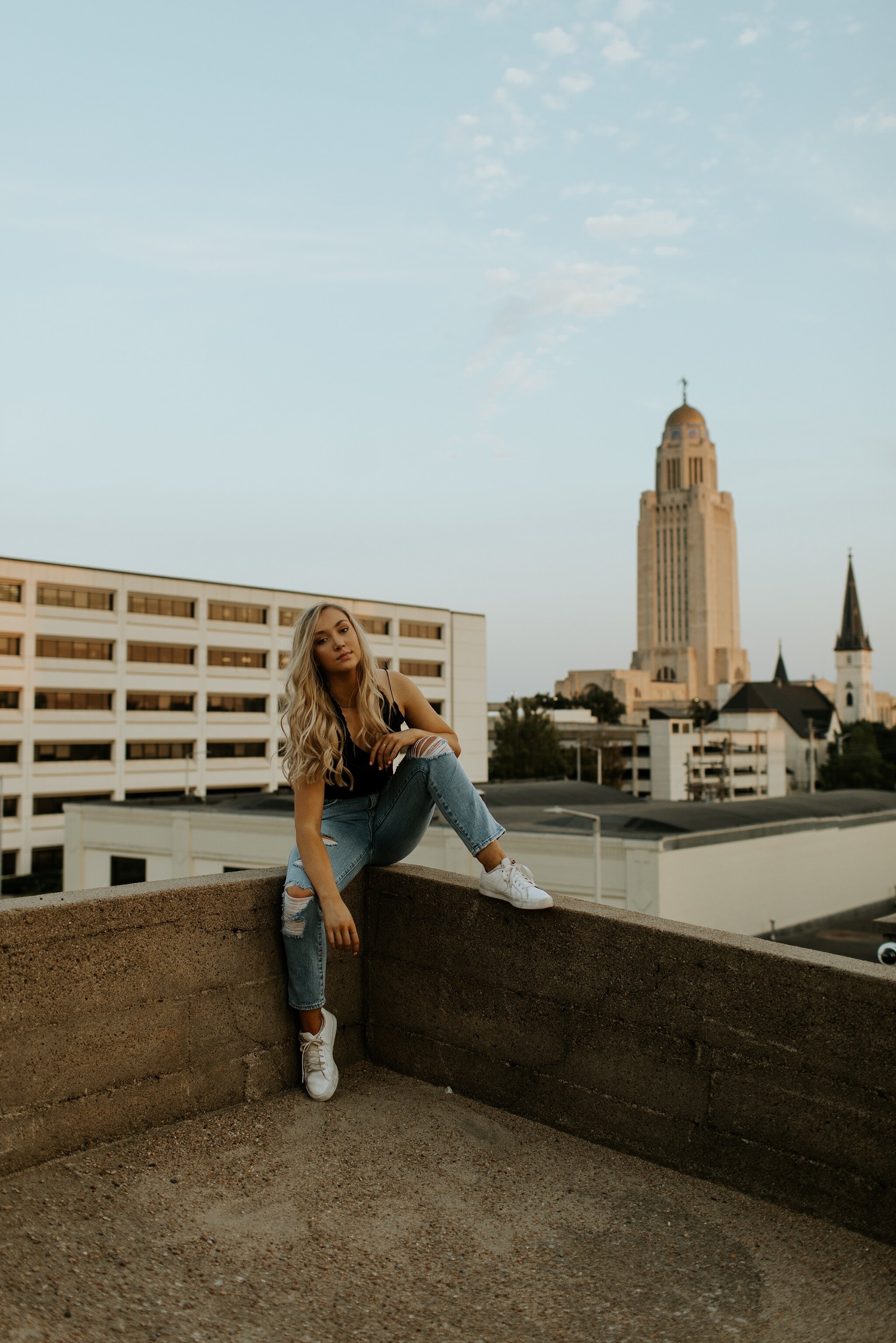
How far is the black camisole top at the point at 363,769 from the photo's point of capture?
12.4 ft

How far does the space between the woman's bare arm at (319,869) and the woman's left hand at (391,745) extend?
227 millimetres

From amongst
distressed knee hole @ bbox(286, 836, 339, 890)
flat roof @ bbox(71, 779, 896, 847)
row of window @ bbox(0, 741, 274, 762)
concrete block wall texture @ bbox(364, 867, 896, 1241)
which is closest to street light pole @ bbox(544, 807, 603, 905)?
flat roof @ bbox(71, 779, 896, 847)

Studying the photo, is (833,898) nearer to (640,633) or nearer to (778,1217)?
(778,1217)

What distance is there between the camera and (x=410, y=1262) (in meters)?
2.59

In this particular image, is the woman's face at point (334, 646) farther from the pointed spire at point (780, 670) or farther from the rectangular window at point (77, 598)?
the pointed spire at point (780, 670)

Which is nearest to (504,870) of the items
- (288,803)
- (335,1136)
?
(335,1136)

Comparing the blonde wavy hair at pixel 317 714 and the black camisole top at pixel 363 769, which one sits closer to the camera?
the blonde wavy hair at pixel 317 714

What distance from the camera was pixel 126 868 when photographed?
41844 millimetres

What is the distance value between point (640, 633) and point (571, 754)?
78275 mm

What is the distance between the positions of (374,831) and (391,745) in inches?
17.5

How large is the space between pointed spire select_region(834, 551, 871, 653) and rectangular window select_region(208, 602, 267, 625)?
349 ft

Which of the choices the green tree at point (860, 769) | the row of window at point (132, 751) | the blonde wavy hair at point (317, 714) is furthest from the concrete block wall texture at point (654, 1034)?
the green tree at point (860, 769)

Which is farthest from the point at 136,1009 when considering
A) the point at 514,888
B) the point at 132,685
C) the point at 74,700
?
the point at 132,685

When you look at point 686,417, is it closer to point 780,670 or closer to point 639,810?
point 780,670
